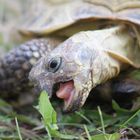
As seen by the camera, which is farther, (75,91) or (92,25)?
Result: (92,25)

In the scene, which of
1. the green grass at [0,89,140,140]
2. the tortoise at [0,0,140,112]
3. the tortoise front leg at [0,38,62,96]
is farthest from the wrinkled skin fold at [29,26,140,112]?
the tortoise front leg at [0,38,62,96]

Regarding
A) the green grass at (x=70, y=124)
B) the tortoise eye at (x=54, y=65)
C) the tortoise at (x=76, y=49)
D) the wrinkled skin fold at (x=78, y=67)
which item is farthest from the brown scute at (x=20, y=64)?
the tortoise eye at (x=54, y=65)

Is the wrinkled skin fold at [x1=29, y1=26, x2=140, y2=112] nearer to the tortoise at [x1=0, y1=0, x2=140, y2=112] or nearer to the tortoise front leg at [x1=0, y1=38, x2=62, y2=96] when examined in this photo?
the tortoise at [x1=0, y1=0, x2=140, y2=112]

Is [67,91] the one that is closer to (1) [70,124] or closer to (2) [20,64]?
(1) [70,124]

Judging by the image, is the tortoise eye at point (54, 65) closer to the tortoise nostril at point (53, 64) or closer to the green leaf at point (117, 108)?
the tortoise nostril at point (53, 64)

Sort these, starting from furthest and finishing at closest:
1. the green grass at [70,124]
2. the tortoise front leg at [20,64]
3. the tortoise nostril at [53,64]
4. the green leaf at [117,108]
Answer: the tortoise front leg at [20,64] → the green leaf at [117,108] → the tortoise nostril at [53,64] → the green grass at [70,124]

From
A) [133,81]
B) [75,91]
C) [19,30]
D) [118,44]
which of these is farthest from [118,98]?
[19,30]

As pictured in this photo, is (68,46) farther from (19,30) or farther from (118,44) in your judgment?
(19,30)

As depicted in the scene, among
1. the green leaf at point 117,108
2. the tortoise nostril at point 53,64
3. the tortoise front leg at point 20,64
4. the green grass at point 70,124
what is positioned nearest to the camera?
the green grass at point 70,124
